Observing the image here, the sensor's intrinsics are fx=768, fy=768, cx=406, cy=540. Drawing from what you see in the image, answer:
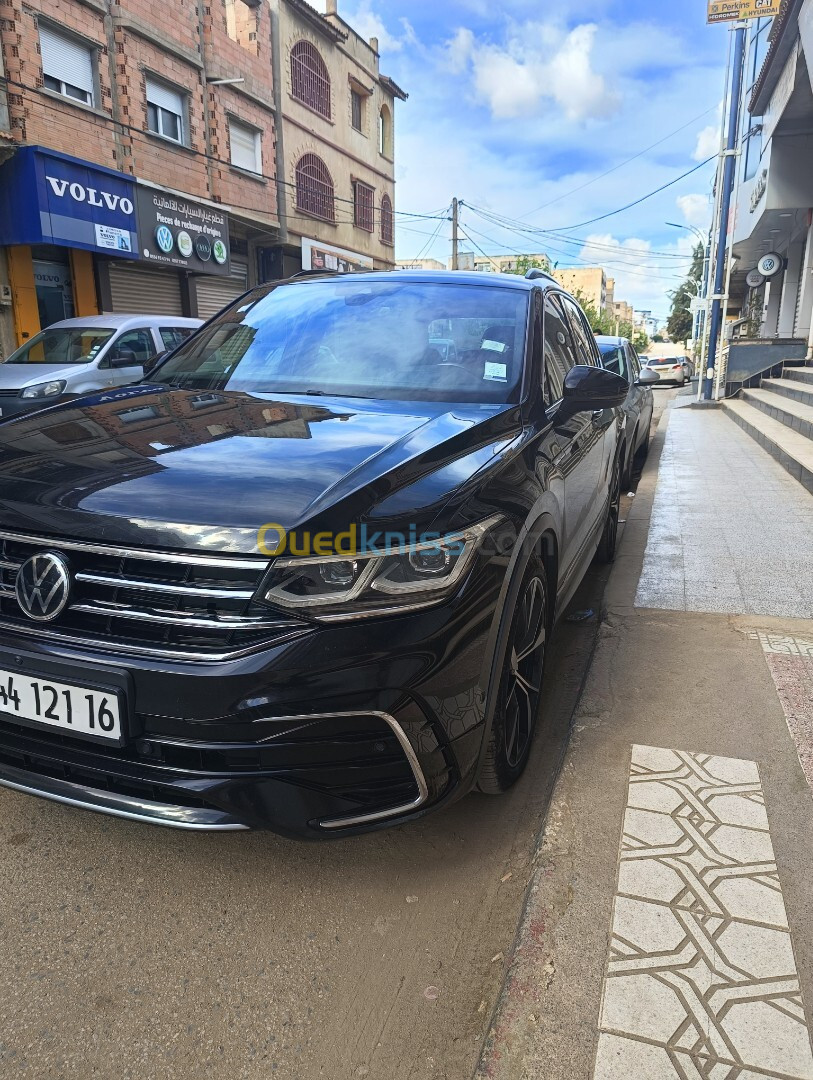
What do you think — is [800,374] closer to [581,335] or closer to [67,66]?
[581,335]

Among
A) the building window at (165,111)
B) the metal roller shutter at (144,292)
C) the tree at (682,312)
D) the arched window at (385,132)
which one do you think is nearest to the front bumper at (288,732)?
the metal roller shutter at (144,292)

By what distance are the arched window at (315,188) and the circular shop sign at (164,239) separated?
7197mm

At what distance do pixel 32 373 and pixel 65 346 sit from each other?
907 mm

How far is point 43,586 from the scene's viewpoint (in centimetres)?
182

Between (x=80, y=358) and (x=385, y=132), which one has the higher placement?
(x=385, y=132)

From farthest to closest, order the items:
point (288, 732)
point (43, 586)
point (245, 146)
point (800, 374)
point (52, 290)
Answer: point (245, 146) < point (800, 374) < point (52, 290) < point (43, 586) < point (288, 732)

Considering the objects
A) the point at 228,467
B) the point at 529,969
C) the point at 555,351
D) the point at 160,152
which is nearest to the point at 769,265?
the point at 160,152

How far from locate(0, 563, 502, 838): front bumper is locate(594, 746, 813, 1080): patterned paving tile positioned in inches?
22.1

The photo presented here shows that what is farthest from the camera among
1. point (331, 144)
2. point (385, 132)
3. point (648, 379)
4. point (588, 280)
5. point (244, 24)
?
point (588, 280)

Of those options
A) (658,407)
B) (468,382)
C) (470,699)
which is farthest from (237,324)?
(658,407)

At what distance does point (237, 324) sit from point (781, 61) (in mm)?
16791

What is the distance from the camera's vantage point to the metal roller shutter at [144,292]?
1570 cm

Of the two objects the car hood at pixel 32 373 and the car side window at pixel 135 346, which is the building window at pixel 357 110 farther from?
the car hood at pixel 32 373

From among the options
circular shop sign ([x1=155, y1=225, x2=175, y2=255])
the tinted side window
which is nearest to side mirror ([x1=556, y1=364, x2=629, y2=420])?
the tinted side window
